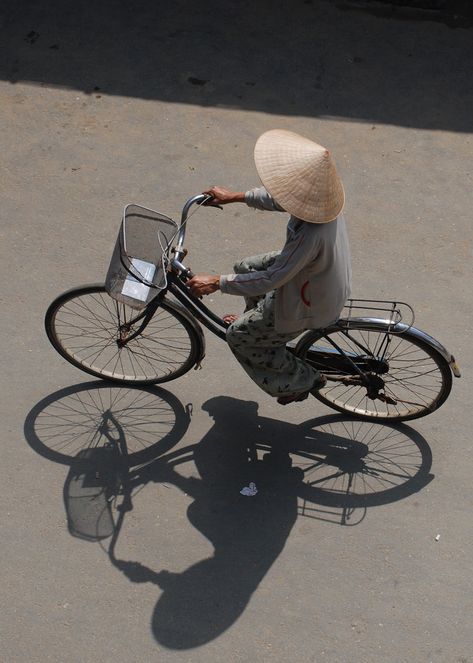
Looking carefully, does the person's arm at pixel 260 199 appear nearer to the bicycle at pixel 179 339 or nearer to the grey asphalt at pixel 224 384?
the bicycle at pixel 179 339

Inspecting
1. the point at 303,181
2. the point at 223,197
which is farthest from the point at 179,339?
the point at 303,181

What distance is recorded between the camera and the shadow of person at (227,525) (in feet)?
13.3

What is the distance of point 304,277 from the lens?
374cm

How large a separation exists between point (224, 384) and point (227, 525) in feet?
2.86

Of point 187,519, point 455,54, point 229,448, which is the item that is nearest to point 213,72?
point 455,54

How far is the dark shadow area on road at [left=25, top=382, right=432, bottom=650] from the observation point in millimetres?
4172

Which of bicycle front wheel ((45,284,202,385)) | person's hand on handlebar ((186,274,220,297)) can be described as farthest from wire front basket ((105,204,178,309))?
bicycle front wheel ((45,284,202,385))

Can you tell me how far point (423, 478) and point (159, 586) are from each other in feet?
4.94

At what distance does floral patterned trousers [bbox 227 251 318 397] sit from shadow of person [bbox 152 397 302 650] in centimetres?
46

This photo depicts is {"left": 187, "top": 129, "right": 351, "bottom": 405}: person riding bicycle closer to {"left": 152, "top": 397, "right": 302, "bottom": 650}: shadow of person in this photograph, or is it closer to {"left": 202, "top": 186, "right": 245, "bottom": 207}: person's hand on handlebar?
{"left": 202, "top": 186, "right": 245, "bottom": 207}: person's hand on handlebar

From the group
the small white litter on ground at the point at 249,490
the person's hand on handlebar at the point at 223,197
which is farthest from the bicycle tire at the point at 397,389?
the person's hand on handlebar at the point at 223,197

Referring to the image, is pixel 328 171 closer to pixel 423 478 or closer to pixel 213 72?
pixel 423 478

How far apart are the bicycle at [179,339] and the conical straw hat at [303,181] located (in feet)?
2.15

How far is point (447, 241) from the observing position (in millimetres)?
5586
